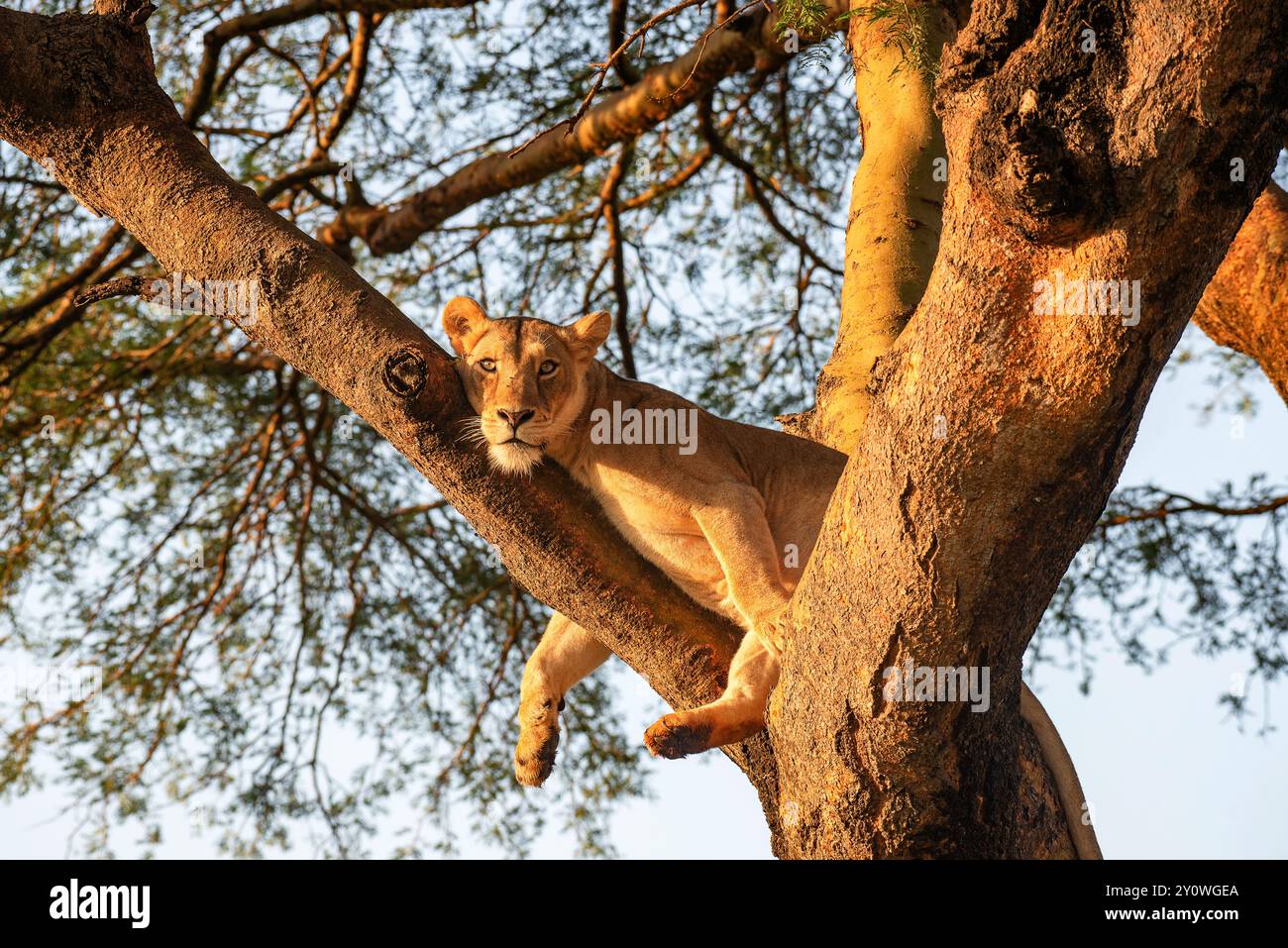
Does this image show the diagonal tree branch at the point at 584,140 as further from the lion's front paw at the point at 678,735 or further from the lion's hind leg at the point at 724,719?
the lion's front paw at the point at 678,735

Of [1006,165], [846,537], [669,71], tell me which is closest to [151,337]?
[669,71]

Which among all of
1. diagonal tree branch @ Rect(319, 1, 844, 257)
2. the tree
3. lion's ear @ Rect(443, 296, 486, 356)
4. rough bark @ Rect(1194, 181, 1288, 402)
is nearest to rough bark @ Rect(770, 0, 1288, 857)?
the tree

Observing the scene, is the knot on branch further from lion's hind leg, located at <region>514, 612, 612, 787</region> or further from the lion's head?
lion's hind leg, located at <region>514, 612, 612, 787</region>

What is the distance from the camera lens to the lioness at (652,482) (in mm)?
4113

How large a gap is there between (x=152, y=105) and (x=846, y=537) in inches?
103

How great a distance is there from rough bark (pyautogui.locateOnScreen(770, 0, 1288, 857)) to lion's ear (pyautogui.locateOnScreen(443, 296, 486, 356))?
79.0 inches

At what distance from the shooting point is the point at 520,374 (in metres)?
4.64

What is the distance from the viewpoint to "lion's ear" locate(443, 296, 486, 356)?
5023 mm

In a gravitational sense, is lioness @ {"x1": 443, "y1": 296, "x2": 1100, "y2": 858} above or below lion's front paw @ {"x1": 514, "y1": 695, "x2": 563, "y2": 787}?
above

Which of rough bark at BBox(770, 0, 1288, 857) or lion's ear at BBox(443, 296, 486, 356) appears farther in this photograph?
lion's ear at BBox(443, 296, 486, 356)

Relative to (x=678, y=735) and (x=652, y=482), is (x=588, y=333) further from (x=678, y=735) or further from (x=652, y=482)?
(x=678, y=735)

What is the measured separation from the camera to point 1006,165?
2744 mm

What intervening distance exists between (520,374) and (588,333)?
574mm

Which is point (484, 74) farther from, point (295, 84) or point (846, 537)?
point (846, 537)
